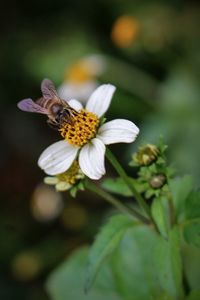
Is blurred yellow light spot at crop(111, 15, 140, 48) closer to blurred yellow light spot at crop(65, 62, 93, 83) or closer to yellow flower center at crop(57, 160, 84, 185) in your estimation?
blurred yellow light spot at crop(65, 62, 93, 83)

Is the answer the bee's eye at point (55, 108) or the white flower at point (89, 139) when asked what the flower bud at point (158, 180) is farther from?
the bee's eye at point (55, 108)

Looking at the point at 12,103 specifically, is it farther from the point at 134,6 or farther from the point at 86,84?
the point at 134,6

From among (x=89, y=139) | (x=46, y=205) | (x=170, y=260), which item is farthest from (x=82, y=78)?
(x=170, y=260)

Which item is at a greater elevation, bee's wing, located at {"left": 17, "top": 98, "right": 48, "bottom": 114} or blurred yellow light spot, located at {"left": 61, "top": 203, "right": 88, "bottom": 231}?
bee's wing, located at {"left": 17, "top": 98, "right": 48, "bottom": 114}

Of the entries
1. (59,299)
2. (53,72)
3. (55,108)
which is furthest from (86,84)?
(55,108)

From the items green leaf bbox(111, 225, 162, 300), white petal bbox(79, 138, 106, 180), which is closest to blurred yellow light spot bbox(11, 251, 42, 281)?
green leaf bbox(111, 225, 162, 300)
